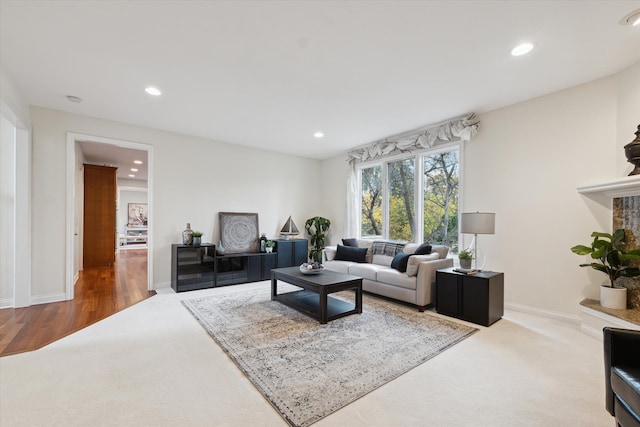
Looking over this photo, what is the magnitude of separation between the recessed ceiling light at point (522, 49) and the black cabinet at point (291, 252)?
4.67 meters

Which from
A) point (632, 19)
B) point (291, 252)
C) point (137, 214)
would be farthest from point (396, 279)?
point (137, 214)

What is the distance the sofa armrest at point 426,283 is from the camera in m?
3.73

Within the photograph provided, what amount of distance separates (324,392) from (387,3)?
9.17 feet

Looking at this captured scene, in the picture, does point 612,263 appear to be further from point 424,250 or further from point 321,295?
point 321,295

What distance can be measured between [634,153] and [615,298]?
1.44 m

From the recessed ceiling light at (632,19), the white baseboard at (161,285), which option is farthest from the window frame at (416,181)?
the white baseboard at (161,285)

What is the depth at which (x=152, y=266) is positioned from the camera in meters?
4.91

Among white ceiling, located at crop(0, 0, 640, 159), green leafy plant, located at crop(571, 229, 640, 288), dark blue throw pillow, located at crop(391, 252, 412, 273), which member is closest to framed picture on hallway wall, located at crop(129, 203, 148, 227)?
white ceiling, located at crop(0, 0, 640, 159)

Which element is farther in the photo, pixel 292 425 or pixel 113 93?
pixel 113 93

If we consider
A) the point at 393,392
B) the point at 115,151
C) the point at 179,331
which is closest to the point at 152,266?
the point at 179,331

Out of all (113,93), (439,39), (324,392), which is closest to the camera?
(324,392)

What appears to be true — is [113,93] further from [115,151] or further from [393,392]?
[393,392]

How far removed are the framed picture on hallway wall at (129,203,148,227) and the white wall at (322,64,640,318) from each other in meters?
12.1

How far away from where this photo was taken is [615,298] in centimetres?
290
